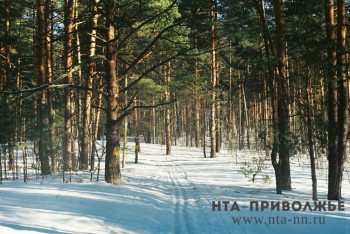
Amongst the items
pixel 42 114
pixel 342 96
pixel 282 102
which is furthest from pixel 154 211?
pixel 42 114

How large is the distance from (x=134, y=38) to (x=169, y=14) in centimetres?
756

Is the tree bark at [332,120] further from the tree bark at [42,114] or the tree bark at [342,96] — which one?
the tree bark at [42,114]

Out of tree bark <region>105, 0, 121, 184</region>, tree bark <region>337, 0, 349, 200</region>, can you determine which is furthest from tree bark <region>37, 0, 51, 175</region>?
tree bark <region>337, 0, 349, 200</region>

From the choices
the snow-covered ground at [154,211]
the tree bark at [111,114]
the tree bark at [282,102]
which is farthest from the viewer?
the tree bark at [111,114]

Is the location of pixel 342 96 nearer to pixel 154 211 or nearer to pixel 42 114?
pixel 154 211

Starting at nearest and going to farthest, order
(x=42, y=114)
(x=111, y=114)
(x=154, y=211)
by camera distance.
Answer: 1. (x=154, y=211)
2. (x=111, y=114)
3. (x=42, y=114)

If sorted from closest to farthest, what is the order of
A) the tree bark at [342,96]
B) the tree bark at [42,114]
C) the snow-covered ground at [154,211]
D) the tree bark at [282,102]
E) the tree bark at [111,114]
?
1. the snow-covered ground at [154,211]
2. the tree bark at [342,96]
3. the tree bark at [282,102]
4. the tree bark at [111,114]
5. the tree bark at [42,114]

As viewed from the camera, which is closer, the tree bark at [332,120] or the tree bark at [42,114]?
the tree bark at [332,120]

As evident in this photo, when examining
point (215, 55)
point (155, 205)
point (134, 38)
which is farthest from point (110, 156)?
point (215, 55)

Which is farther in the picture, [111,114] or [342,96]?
[111,114]

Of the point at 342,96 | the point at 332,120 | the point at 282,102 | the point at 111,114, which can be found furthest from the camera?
the point at 111,114

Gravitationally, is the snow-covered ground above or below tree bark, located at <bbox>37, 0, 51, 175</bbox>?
below

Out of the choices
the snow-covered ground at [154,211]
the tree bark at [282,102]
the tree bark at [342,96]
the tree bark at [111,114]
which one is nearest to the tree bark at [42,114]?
the tree bark at [111,114]

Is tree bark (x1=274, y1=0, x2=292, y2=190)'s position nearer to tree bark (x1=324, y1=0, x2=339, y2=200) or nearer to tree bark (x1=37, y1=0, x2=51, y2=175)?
tree bark (x1=324, y1=0, x2=339, y2=200)
